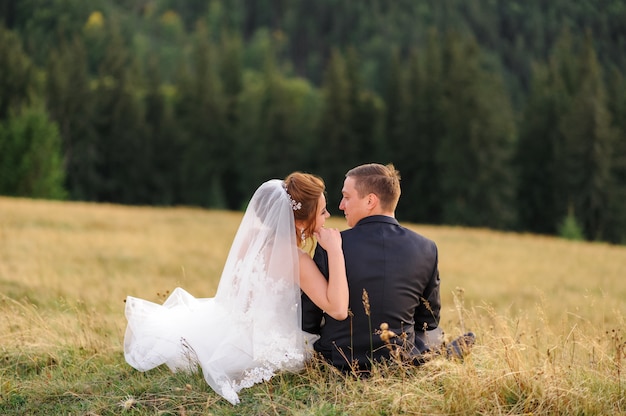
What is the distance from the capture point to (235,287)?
572 cm

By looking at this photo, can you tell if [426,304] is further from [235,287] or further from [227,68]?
[227,68]

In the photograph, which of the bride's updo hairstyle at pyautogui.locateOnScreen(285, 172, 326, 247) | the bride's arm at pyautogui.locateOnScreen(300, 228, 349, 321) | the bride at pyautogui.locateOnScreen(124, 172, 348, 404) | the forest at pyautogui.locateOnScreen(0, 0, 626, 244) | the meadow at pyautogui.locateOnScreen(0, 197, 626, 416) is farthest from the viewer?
the forest at pyautogui.locateOnScreen(0, 0, 626, 244)

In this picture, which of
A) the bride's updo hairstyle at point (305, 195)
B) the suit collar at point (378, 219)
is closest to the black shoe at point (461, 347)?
the suit collar at point (378, 219)

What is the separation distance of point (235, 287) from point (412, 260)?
4.48ft

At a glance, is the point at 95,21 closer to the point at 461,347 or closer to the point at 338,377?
the point at 338,377

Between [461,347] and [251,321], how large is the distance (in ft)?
4.96

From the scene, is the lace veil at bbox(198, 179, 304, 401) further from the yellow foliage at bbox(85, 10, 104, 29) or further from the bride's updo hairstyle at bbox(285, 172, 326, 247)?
the yellow foliage at bbox(85, 10, 104, 29)

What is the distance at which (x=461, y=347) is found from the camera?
518cm

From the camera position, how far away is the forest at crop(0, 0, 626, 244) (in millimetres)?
51406

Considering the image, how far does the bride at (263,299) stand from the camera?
17.5 ft

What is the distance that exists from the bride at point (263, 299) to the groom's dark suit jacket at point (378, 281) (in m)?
0.16

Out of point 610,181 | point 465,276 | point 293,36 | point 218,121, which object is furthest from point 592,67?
point 293,36

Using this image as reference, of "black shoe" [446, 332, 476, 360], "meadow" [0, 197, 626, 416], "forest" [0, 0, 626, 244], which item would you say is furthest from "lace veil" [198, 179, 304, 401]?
"forest" [0, 0, 626, 244]

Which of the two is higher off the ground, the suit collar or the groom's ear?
the groom's ear
